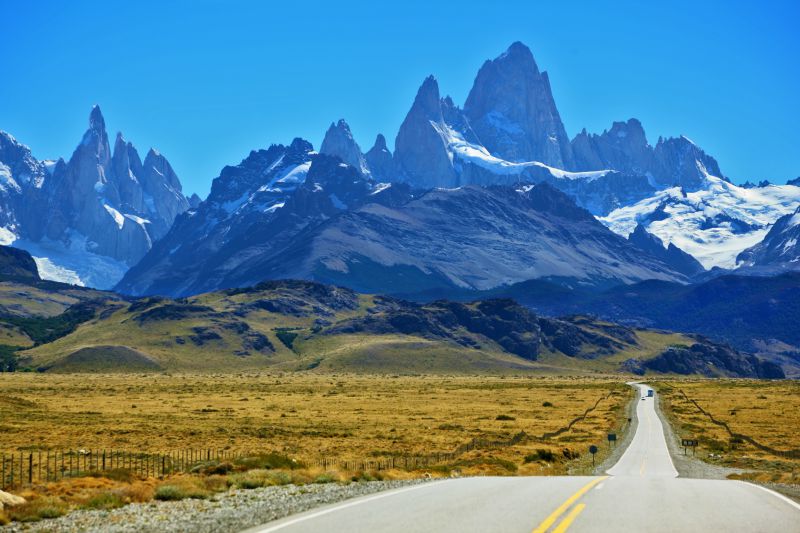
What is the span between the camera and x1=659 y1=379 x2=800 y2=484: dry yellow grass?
59.0 metres

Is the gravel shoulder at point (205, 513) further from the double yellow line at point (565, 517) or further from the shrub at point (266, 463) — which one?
the shrub at point (266, 463)

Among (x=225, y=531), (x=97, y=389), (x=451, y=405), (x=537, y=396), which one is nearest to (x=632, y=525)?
(x=225, y=531)

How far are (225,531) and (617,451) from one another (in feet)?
167

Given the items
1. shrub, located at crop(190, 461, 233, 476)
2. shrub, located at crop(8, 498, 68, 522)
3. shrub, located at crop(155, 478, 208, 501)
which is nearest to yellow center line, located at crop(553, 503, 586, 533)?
shrub, located at crop(155, 478, 208, 501)

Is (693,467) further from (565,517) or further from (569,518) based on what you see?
(569,518)

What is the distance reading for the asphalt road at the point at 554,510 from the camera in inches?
875

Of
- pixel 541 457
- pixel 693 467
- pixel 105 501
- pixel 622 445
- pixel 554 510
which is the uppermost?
pixel 554 510

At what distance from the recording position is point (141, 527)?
23.7 meters

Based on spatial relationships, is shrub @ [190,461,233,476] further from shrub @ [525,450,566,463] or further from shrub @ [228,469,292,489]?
shrub @ [525,450,566,463]

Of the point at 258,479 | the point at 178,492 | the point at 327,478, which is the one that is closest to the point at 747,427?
the point at 327,478

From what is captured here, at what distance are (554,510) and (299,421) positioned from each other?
2955 inches

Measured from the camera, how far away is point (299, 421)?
97.9 m

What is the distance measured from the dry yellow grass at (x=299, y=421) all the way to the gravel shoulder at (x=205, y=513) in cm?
2306

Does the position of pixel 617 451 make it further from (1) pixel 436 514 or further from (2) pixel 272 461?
(1) pixel 436 514
